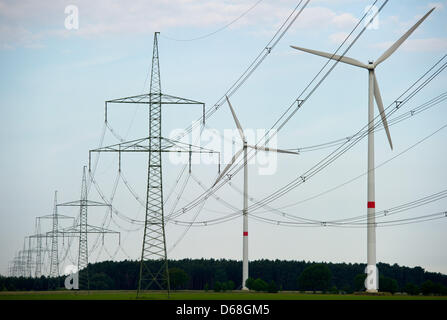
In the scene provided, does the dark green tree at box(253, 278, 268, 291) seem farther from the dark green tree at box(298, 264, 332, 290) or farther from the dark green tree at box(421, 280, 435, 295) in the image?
the dark green tree at box(421, 280, 435, 295)

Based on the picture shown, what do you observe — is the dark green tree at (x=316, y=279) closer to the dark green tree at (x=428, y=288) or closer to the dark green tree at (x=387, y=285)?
the dark green tree at (x=387, y=285)

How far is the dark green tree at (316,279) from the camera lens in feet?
600

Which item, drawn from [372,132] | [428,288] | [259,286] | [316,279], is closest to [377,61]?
[372,132]

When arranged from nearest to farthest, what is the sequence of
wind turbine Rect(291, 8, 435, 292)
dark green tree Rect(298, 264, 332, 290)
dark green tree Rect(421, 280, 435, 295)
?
wind turbine Rect(291, 8, 435, 292)
dark green tree Rect(421, 280, 435, 295)
dark green tree Rect(298, 264, 332, 290)

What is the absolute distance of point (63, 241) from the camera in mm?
136875

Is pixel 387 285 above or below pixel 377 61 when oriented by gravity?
below

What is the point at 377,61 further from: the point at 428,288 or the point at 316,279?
the point at 316,279

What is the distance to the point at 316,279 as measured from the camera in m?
184

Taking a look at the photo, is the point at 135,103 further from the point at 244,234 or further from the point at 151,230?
the point at 244,234

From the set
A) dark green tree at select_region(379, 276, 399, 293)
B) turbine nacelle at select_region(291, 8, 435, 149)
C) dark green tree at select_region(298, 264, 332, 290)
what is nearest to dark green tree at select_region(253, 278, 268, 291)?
dark green tree at select_region(379, 276, 399, 293)

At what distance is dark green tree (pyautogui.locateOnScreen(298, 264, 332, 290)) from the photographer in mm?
182875

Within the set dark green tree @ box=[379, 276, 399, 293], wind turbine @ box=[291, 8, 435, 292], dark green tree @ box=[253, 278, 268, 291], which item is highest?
wind turbine @ box=[291, 8, 435, 292]
